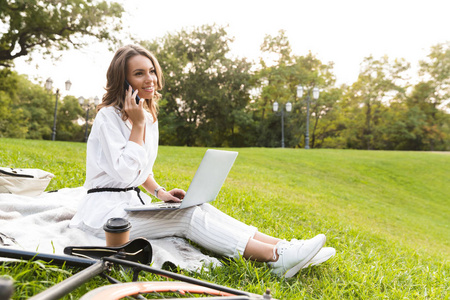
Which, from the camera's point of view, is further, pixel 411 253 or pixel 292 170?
pixel 292 170

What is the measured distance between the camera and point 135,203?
234 cm

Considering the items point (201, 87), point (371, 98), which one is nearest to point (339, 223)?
point (201, 87)

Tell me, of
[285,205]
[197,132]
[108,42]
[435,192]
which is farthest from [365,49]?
[285,205]

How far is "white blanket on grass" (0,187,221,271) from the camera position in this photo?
203 centimetres

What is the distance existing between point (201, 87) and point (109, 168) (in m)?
28.8

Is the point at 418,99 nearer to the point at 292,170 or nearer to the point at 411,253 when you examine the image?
the point at 292,170

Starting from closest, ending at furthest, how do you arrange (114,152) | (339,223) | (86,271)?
(86,271) → (114,152) → (339,223)

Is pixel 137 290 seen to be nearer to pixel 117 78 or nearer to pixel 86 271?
pixel 86 271

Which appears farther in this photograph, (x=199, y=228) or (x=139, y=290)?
(x=199, y=228)

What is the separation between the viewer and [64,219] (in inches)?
102

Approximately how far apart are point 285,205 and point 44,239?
4154 millimetres

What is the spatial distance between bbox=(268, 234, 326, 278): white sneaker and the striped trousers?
0.77 ft

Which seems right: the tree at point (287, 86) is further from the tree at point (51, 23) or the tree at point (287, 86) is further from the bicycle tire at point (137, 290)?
the bicycle tire at point (137, 290)

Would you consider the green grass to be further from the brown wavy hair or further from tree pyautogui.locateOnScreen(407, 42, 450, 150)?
tree pyautogui.locateOnScreen(407, 42, 450, 150)
